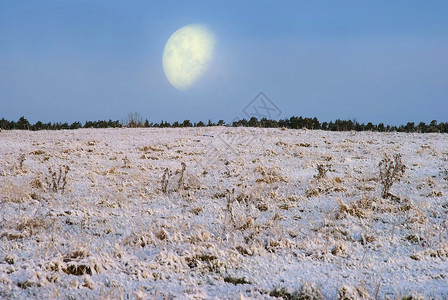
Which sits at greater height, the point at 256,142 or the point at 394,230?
the point at 256,142

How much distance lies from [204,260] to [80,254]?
6.23 ft

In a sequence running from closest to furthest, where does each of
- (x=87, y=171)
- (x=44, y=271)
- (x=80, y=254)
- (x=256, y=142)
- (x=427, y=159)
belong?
(x=44, y=271)
(x=80, y=254)
(x=87, y=171)
(x=427, y=159)
(x=256, y=142)

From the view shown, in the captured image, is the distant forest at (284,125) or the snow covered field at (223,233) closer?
the snow covered field at (223,233)

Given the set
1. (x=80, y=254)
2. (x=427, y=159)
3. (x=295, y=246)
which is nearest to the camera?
(x=80, y=254)

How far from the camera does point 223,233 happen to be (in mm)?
6195

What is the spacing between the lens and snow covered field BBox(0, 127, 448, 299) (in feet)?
14.1

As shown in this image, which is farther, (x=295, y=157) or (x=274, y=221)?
(x=295, y=157)

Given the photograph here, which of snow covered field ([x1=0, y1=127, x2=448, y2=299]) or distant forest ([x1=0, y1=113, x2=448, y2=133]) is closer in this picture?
snow covered field ([x1=0, y1=127, x2=448, y2=299])

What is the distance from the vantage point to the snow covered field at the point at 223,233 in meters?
4.30

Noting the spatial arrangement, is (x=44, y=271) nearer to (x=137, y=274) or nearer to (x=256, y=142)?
(x=137, y=274)

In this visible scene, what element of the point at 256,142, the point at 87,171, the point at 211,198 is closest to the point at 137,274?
the point at 211,198

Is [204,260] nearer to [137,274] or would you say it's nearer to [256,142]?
[137,274]

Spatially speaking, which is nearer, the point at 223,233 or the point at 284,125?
the point at 223,233

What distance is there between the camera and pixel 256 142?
1922cm
